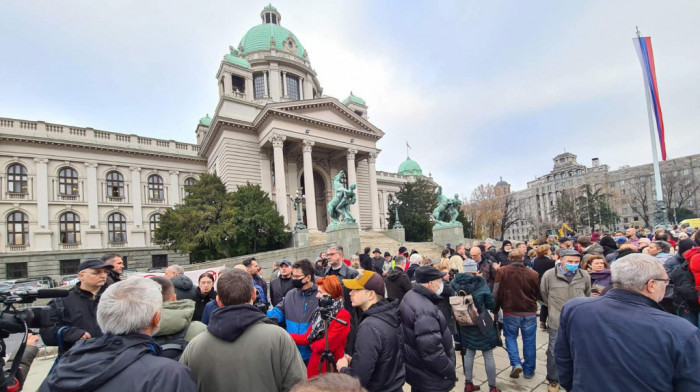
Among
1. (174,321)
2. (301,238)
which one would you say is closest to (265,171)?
(301,238)

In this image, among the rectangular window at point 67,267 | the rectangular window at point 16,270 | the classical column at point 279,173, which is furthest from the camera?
the rectangular window at point 67,267

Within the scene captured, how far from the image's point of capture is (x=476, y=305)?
4.22 m

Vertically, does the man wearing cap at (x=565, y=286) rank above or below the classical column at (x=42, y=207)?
below

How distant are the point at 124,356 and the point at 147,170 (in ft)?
115

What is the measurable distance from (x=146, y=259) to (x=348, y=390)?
113 feet

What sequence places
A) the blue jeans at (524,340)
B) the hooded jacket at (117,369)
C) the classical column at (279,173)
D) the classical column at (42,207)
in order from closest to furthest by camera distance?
the hooded jacket at (117,369), the blue jeans at (524,340), the classical column at (42,207), the classical column at (279,173)

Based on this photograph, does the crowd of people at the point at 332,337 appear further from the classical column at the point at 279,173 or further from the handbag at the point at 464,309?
the classical column at the point at 279,173

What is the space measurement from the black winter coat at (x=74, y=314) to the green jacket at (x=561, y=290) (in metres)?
5.32

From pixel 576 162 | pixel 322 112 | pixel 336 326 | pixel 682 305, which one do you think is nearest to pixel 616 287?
pixel 336 326

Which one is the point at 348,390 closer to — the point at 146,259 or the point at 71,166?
the point at 146,259

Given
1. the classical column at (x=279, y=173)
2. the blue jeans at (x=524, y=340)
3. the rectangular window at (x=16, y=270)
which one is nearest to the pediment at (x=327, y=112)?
the classical column at (x=279, y=173)

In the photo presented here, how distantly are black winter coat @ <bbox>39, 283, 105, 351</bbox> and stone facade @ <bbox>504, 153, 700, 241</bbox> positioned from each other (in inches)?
2114

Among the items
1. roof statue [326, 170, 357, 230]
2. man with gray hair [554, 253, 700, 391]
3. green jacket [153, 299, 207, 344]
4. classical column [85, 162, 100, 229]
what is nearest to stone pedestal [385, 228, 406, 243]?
roof statue [326, 170, 357, 230]

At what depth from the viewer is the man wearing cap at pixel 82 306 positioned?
2.89 metres
